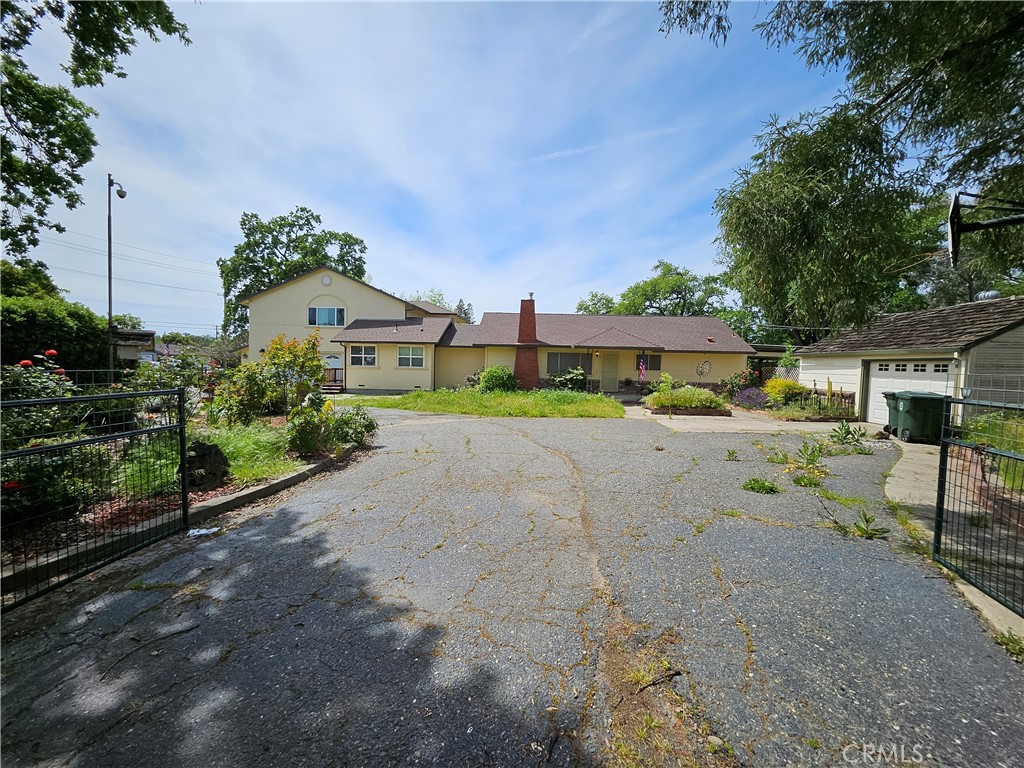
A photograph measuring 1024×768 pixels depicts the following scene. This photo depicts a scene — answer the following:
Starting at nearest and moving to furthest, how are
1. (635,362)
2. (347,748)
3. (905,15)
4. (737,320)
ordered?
(347,748), (905,15), (635,362), (737,320)

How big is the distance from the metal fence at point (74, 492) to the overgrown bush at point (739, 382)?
20589 mm

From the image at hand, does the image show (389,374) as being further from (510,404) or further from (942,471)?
(942,471)

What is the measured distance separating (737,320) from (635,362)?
20.3 m

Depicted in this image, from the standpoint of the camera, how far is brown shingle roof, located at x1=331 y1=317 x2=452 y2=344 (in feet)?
→ 72.5

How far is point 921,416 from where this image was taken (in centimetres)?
995

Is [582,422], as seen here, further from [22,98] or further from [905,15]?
[22,98]

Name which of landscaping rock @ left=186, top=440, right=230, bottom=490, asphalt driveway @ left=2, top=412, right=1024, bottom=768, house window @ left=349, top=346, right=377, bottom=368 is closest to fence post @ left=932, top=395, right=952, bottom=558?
asphalt driveway @ left=2, top=412, right=1024, bottom=768

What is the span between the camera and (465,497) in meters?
5.02

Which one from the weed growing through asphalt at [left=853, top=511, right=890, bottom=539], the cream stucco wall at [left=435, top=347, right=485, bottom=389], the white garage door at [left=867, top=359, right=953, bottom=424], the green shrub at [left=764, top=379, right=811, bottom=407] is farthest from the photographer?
the cream stucco wall at [left=435, top=347, right=485, bottom=389]

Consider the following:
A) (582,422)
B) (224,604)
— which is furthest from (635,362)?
(224,604)

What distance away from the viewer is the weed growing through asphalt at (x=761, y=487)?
5.35 m

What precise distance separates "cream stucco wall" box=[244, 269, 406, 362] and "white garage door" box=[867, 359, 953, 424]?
24.8 metres

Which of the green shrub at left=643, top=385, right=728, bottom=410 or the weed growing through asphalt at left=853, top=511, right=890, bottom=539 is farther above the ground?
the green shrub at left=643, top=385, right=728, bottom=410

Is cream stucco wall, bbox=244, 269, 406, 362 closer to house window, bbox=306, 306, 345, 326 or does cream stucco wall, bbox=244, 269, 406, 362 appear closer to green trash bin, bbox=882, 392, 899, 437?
house window, bbox=306, 306, 345, 326
